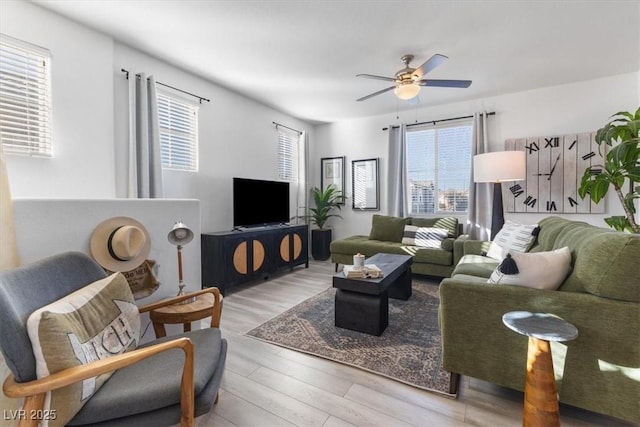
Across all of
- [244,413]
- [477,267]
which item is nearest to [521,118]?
[477,267]

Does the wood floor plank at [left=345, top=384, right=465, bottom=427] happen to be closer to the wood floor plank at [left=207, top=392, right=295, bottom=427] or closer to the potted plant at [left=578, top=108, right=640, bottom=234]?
the wood floor plank at [left=207, top=392, right=295, bottom=427]

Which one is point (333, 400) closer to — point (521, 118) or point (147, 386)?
point (147, 386)

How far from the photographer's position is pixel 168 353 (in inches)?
51.8

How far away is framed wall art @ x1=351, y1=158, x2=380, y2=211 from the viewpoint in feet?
17.3

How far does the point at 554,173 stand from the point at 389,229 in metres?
2.33

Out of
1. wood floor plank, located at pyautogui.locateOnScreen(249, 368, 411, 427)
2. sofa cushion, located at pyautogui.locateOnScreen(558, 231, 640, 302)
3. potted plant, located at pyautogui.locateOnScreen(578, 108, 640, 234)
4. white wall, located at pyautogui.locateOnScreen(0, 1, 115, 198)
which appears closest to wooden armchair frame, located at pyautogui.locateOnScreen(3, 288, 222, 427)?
wood floor plank, located at pyautogui.locateOnScreen(249, 368, 411, 427)

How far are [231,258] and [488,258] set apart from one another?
9.43 feet

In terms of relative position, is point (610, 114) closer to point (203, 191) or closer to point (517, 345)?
point (517, 345)

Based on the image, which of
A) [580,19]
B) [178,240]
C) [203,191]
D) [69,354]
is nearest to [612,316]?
[69,354]

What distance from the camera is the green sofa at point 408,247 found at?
3.69 meters

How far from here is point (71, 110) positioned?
7.96 ft

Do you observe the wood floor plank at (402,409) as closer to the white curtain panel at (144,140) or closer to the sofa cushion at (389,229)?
the white curtain panel at (144,140)

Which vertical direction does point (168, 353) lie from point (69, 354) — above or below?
below

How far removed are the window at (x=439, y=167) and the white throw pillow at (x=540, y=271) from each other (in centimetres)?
321
